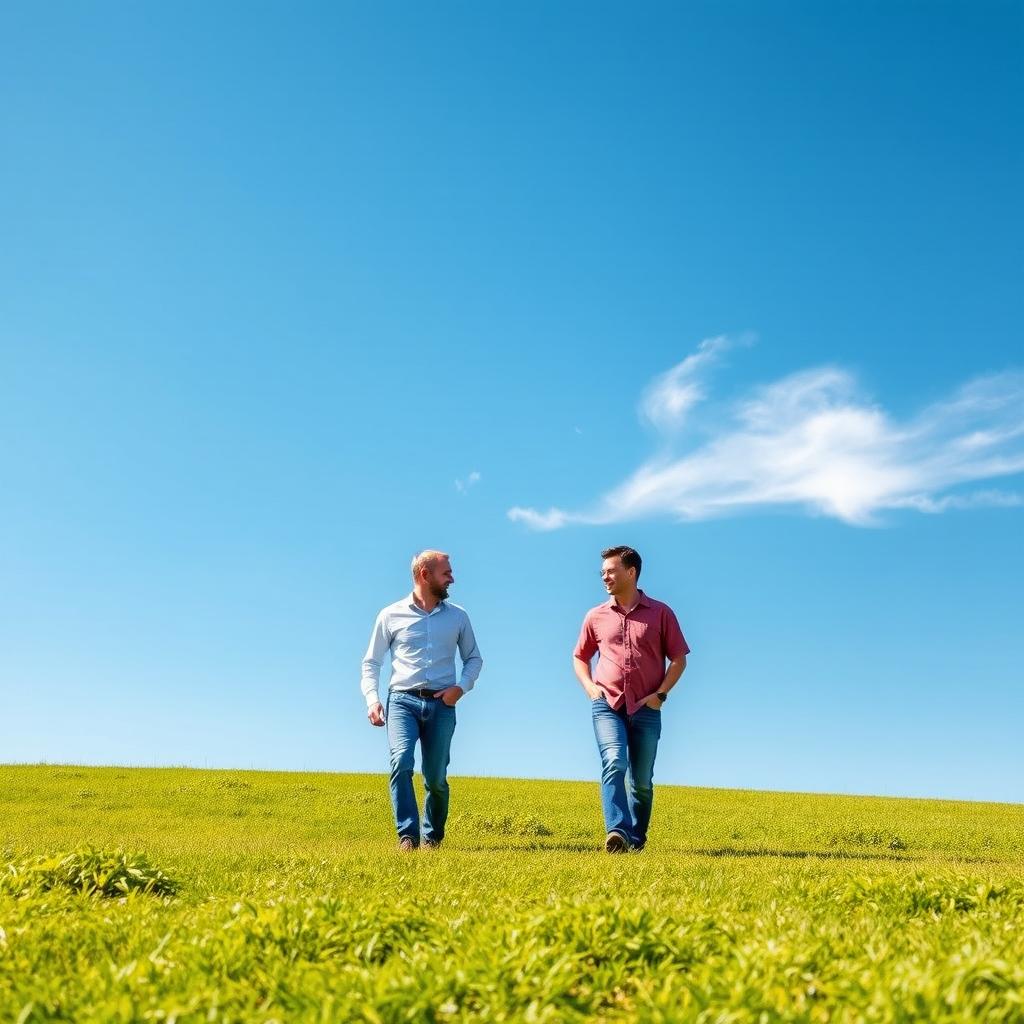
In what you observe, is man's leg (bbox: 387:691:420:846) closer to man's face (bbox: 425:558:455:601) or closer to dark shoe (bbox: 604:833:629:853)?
man's face (bbox: 425:558:455:601)

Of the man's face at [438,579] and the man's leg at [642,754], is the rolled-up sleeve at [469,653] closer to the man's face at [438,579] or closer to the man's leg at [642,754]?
the man's face at [438,579]

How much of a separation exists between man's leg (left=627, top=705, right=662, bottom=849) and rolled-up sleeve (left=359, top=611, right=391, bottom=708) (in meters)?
2.92

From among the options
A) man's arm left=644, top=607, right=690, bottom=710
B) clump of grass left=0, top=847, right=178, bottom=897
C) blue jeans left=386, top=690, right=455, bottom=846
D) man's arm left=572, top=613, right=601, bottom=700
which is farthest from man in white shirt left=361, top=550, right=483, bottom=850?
clump of grass left=0, top=847, right=178, bottom=897

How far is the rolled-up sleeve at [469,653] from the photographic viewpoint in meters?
11.6

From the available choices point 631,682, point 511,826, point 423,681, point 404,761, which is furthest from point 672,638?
point 511,826

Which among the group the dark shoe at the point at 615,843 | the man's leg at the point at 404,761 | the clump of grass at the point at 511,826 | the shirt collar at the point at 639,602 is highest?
the shirt collar at the point at 639,602

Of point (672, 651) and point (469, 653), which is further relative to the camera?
point (469, 653)

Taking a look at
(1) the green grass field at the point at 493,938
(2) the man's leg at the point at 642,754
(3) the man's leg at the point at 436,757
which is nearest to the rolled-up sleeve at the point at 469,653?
(3) the man's leg at the point at 436,757

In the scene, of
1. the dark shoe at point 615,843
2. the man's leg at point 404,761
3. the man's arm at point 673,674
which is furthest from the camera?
the man's arm at point 673,674

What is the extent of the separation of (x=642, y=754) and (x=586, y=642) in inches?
56.0

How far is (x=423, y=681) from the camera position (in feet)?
36.8

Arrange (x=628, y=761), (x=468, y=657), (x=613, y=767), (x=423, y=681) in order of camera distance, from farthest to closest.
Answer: (x=468, y=657), (x=423, y=681), (x=628, y=761), (x=613, y=767)

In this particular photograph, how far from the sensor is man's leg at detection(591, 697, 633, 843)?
10.7 meters

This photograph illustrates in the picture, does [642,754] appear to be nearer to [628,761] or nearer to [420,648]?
[628,761]
